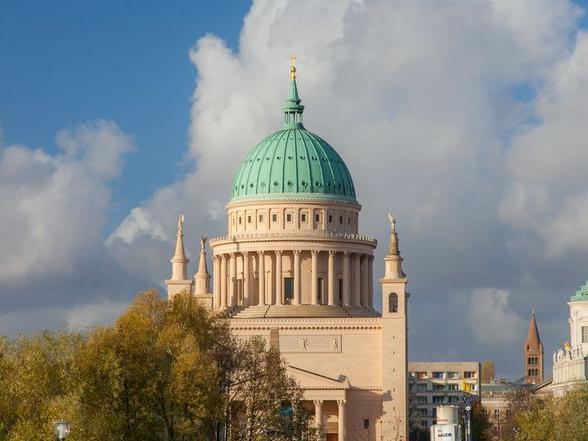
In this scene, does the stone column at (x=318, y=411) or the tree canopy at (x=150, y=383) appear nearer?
the tree canopy at (x=150, y=383)

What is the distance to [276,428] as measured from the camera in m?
139

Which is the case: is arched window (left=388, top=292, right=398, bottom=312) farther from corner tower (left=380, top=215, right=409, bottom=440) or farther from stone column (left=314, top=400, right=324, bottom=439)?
stone column (left=314, top=400, right=324, bottom=439)

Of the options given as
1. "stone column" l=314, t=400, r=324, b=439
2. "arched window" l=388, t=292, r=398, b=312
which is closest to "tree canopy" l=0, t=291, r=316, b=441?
"stone column" l=314, t=400, r=324, b=439

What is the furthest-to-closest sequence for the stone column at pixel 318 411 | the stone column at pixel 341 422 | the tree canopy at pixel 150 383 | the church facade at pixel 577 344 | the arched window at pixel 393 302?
1. the arched window at pixel 393 302
2. the stone column at pixel 341 422
3. the stone column at pixel 318 411
4. the church facade at pixel 577 344
5. the tree canopy at pixel 150 383

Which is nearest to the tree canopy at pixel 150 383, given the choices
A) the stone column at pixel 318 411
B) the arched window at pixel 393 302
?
the stone column at pixel 318 411

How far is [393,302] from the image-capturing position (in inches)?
7549

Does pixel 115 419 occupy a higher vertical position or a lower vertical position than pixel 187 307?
lower

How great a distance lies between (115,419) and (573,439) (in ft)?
95.5

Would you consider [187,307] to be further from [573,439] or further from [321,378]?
[321,378]

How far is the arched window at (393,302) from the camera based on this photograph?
628ft

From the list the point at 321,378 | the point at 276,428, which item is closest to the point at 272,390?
the point at 276,428

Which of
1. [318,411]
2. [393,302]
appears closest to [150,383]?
[318,411]

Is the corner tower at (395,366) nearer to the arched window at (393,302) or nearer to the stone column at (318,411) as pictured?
the arched window at (393,302)

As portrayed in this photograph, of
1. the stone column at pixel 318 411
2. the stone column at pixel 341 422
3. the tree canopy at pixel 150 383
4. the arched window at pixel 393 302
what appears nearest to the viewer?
the tree canopy at pixel 150 383
